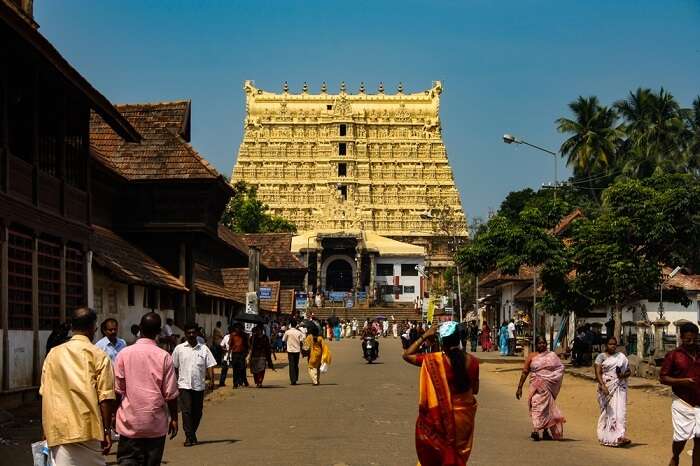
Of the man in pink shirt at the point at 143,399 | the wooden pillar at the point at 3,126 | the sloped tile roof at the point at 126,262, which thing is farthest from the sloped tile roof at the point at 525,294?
the man in pink shirt at the point at 143,399

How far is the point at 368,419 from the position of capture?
1678 centimetres

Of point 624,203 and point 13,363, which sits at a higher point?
point 624,203

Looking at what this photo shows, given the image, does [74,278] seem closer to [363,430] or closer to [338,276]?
[363,430]

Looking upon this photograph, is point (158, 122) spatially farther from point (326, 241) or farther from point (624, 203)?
point (326, 241)

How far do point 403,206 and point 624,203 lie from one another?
77001mm

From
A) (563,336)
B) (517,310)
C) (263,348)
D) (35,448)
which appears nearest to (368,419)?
(263,348)

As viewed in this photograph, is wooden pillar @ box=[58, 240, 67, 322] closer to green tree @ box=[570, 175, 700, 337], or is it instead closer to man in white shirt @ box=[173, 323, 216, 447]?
man in white shirt @ box=[173, 323, 216, 447]

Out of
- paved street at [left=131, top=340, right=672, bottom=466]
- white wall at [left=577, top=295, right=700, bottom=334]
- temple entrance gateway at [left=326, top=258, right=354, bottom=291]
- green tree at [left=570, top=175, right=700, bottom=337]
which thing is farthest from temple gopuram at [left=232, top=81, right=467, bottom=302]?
paved street at [left=131, top=340, right=672, bottom=466]

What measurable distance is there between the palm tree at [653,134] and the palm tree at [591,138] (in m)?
2.93

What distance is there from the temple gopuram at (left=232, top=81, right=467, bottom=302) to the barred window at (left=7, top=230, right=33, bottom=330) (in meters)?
85.7

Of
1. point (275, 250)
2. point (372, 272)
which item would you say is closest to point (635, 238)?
point (275, 250)

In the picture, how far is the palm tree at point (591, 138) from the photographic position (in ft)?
240

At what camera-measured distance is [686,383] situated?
10938mm

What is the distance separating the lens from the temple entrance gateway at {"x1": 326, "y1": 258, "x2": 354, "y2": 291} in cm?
10019
